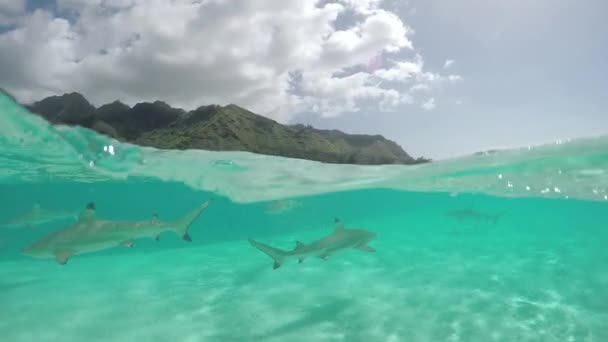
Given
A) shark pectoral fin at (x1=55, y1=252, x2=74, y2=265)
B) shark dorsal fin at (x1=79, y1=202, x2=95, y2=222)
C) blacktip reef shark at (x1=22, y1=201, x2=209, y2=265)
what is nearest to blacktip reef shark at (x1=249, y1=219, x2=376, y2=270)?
blacktip reef shark at (x1=22, y1=201, x2=209, y2=265)

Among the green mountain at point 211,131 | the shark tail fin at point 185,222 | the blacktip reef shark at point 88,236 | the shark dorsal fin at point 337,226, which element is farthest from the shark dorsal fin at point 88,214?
the green mountain at point 211,131

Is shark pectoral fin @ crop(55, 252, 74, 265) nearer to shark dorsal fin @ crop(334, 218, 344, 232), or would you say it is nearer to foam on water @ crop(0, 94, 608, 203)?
shark dorsal fin @ crop(334, 218, 344, 232)

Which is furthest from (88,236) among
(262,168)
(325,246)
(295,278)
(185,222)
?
(262,168)

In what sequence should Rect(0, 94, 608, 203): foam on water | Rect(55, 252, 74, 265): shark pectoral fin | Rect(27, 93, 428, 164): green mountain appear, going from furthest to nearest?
Rect(27, 93, 428, 164): green mountain < Rect(0, 94, 608, 203): foam on water < Rect(55, 252, 74, 265): shark pectoral fin

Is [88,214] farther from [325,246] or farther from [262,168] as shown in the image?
[262,168]

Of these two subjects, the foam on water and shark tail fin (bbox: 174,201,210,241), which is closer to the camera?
shark tail fin (bbox: 174,201,210,241)

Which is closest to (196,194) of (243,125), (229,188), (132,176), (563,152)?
(229,188)

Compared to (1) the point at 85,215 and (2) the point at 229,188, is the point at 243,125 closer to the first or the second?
(2) the point at 229,188
